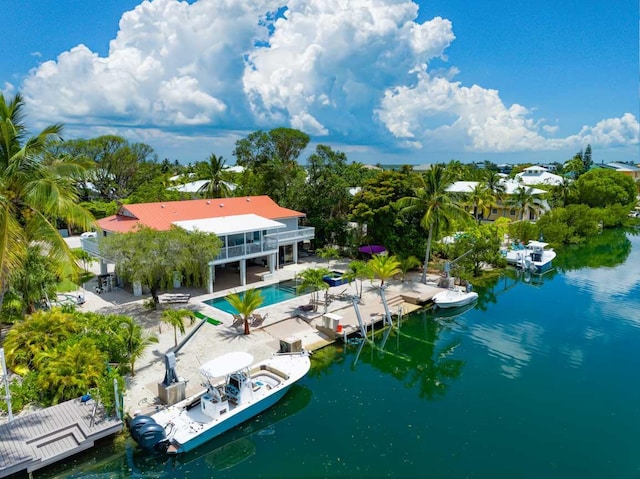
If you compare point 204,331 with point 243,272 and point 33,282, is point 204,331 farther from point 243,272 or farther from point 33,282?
point 33,282

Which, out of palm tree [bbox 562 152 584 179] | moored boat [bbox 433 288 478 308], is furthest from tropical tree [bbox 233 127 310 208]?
palm tree [bbox 562 152 584 179]

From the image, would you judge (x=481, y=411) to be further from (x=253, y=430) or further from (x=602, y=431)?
(x=253, y=430)

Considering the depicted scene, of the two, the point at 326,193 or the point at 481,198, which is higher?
the point at 326,193

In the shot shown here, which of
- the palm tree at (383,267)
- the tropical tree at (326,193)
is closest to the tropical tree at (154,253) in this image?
the palm tree at (383,267)

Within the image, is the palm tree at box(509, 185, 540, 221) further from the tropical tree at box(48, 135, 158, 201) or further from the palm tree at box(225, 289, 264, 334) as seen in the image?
the tropical tree at box(48, 135, 158, 201)

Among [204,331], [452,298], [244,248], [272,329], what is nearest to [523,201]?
[452,298]

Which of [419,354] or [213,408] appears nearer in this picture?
[213,408]

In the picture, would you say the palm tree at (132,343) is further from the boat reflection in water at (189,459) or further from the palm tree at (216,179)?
the palm tree at (216,179)
